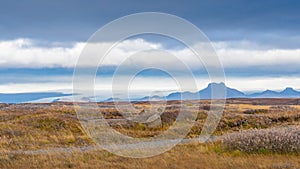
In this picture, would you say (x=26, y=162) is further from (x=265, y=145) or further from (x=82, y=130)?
(x=82, y=130)

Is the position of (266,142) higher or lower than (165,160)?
higher

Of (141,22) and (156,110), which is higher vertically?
(141,22)

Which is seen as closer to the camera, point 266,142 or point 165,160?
point 165,160

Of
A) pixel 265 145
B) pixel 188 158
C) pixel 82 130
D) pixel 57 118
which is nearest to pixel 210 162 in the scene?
pixel 188 158

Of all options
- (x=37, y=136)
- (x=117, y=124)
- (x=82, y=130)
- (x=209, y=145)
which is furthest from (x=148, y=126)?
(x=209, y=145)

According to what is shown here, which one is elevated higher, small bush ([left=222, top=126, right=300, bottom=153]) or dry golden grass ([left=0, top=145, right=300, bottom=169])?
small bush ([left=222, top=126, right=300, bottom=153])

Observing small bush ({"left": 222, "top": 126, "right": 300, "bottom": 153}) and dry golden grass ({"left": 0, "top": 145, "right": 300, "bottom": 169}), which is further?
small bush ({"left": 222, "top": 126, "right": 300, "bottom": 153})

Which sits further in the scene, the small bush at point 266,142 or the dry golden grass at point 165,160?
the small bush at point 266,142

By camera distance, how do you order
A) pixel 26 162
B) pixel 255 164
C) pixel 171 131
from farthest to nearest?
pixel 171 131, pixel 26 162, pixel 255 164

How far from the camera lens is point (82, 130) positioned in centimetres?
3697

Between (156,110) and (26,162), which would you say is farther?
(156,110)

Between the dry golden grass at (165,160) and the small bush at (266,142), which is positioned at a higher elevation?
the small bush at (266,142)

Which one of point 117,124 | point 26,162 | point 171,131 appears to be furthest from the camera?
point 117,124

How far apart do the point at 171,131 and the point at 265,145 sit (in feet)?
48.2
